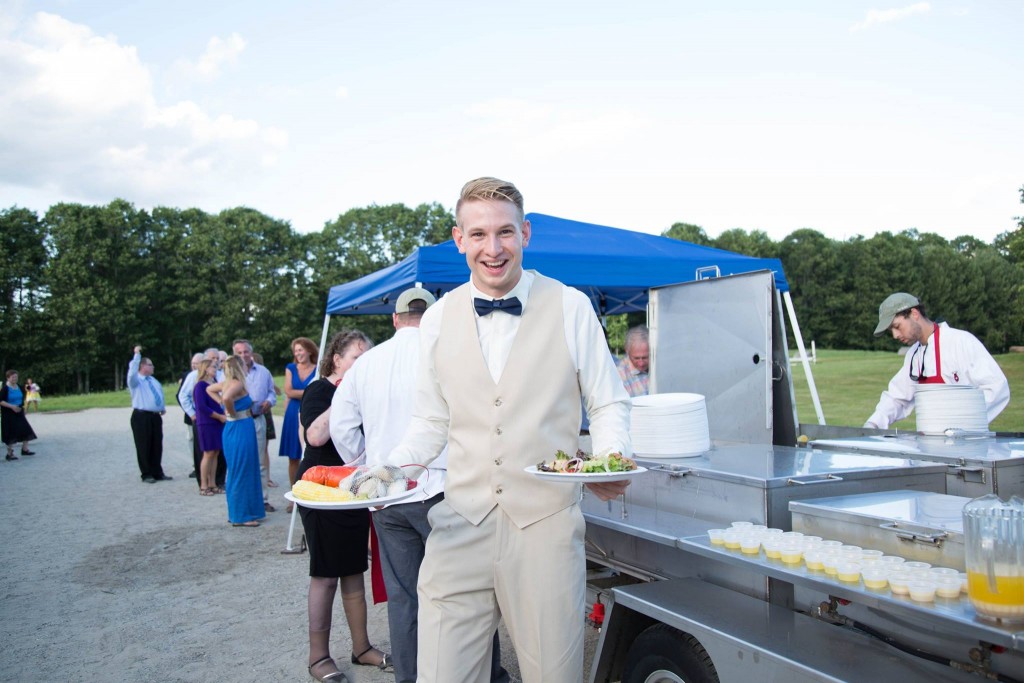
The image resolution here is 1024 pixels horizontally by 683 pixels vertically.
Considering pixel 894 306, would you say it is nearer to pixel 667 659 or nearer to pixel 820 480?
pixel 820 480

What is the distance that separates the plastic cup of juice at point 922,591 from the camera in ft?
5.63

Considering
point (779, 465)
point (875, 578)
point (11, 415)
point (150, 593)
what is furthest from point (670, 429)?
A: point (11, 415)

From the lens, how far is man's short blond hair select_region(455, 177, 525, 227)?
220cm

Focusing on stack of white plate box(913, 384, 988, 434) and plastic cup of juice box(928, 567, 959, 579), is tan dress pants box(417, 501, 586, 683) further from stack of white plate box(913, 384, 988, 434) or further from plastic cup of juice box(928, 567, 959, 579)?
stack of white plate box(913, 384, 988, 434)

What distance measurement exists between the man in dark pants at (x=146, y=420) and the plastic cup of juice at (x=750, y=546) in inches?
429

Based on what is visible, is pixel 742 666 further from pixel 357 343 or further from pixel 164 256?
pixel 164 256

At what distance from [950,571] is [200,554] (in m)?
6.69

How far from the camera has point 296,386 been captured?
349 inches

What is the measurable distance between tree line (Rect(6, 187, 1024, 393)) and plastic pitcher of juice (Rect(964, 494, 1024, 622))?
4527 centimetres

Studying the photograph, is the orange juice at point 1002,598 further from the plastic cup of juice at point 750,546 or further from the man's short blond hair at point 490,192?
the man's short blond hair at point 490,192

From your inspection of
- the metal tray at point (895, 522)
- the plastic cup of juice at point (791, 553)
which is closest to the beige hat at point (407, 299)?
the metal tray at point (895, 522)

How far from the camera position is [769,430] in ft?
15.8

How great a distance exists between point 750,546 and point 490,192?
1317mm

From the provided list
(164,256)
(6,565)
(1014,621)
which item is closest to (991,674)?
(1014,621)
